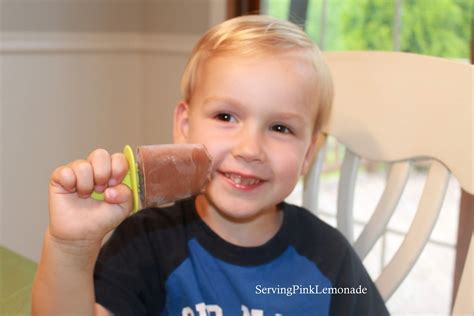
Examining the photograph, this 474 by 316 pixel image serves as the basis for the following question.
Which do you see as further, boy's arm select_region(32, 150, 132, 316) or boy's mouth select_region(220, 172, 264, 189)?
boy's mouth select_region(220, 172, 264, 189)

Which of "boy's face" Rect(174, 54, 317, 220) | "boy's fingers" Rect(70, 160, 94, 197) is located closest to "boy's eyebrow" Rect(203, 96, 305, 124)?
"boy's face" Rect(174, 54, 317, 220)

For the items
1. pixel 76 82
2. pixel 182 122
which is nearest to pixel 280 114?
pixel 182 122

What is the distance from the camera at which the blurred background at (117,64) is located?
6.93 feet

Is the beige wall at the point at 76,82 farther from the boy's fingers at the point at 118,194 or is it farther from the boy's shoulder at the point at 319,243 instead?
the boy's fingers at the point at 118,194

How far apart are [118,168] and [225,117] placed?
1.00ft

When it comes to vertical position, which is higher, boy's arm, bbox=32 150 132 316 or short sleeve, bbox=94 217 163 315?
boy's arm, bbox=32 150 132 316

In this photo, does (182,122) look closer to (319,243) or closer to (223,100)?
(223,100)

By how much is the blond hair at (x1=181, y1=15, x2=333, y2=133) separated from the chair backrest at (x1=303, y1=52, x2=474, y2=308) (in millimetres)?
94

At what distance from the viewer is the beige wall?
2.13m

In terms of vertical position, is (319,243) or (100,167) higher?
(100,167)

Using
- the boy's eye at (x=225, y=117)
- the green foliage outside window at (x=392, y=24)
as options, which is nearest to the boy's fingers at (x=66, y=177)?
the boy's eye at (x=225, y=117)

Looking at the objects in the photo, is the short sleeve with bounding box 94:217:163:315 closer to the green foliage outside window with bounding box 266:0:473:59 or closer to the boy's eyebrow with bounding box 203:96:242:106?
the boy's eyebrow with bounding box 203:96:242:106

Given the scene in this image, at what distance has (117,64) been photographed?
242 centimetres

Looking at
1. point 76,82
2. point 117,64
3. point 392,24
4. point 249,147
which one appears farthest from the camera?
point 117,64
